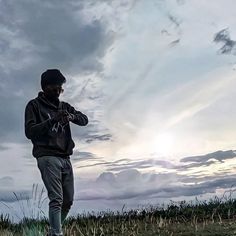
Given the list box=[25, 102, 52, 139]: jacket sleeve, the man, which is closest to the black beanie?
the man

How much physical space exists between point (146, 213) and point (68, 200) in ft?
21.7

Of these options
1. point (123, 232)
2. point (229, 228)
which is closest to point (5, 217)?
point (123, 232)

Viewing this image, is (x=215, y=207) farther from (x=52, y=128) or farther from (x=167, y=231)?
(x=52, y=128)

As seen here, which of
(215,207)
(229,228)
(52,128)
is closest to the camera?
(52,128)

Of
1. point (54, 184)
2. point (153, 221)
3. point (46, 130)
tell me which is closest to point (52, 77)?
point (46, 130)

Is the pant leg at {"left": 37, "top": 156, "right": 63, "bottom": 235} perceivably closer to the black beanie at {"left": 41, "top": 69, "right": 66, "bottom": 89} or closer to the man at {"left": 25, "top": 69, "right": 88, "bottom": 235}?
the man at {"left": 25, "top": 69, "right": 88, "bottom": 235}

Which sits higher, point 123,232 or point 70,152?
point 70,152

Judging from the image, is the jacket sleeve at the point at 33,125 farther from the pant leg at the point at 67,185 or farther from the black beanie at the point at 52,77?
the pant leg at the point at 67,185

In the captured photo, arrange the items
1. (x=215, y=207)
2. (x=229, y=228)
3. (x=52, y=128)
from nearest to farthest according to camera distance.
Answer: (x=52, y=128) → (x=229, y=228) → (x=215, y=207)

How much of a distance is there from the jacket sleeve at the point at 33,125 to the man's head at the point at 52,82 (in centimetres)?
31

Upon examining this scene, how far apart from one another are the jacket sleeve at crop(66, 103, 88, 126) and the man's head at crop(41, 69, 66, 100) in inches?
17.3

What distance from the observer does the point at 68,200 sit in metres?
8.65

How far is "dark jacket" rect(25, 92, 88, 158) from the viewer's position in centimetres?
820

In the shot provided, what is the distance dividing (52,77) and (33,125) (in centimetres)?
75
